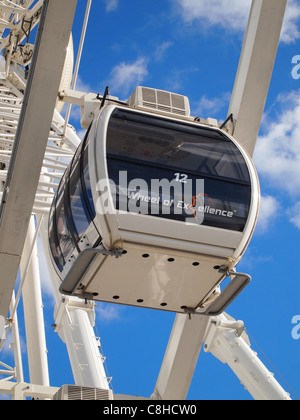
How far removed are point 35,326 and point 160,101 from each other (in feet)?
21.0

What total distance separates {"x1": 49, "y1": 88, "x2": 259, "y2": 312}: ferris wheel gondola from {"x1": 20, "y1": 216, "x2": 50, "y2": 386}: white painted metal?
5.63 metres

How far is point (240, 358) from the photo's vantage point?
12062mm

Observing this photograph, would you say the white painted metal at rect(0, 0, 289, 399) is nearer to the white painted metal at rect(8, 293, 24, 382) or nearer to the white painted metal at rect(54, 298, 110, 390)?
the white painted metal at rect(54, 298, 110, 390)

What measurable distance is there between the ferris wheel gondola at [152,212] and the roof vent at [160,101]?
0.66 m

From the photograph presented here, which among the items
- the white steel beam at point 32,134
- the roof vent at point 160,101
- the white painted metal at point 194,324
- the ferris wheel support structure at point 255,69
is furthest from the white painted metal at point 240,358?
the roof vent at point 160,101

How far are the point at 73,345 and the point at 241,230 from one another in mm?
4635

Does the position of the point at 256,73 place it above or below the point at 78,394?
Result: above

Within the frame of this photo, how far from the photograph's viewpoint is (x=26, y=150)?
32.7ft

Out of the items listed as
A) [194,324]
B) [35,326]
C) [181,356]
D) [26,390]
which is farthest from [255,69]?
[35,326]

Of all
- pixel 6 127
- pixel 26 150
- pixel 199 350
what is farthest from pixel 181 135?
pixel 6 127

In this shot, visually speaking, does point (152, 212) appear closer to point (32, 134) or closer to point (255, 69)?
point (32, 134)

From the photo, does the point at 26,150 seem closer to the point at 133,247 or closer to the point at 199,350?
the point at 133,247

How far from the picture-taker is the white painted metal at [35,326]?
14099 mm

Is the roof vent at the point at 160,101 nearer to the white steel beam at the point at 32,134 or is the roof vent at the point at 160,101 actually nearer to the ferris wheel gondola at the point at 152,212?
the ferris wheel gondola at the point at 152,212
